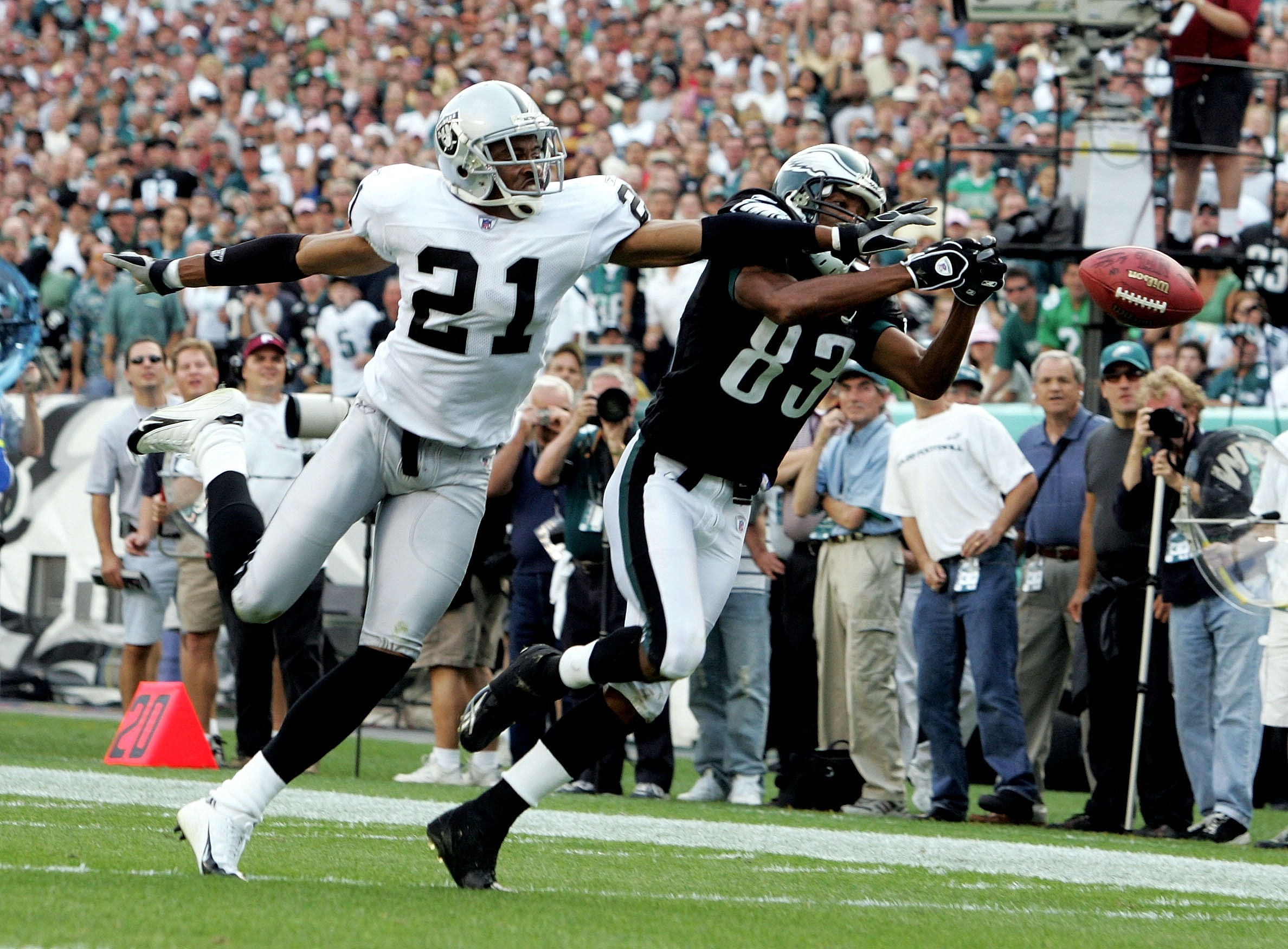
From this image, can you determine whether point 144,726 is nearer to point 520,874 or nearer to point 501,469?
point 501,469

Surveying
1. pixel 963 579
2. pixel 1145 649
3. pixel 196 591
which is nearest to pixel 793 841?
pixel 963 579

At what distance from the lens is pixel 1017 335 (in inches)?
415

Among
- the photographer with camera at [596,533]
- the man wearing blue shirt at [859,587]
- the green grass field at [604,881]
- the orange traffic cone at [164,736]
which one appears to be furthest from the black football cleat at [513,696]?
the orange traffic cone at [164,736]

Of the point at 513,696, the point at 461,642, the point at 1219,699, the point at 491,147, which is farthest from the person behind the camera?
the point at 461,642

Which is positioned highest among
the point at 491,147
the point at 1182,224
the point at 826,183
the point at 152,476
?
the point at 491,147

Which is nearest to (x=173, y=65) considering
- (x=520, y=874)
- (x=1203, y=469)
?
(x=1203, y=469)

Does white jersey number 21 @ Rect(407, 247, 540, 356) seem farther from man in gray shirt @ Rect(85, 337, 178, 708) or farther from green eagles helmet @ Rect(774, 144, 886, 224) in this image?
man in gray shirt @ Rect(85, 337, 178, 708)

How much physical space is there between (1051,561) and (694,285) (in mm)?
2346

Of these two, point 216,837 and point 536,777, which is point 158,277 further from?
point 536,777

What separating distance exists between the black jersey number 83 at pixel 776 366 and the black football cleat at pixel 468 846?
1.24 m

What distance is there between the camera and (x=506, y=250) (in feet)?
14.5

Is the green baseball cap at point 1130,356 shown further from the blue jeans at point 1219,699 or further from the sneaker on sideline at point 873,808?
the sneaker on sideline at point 873,808

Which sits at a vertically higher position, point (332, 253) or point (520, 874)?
point (332, 253)

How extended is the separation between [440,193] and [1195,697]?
13.0 ft
